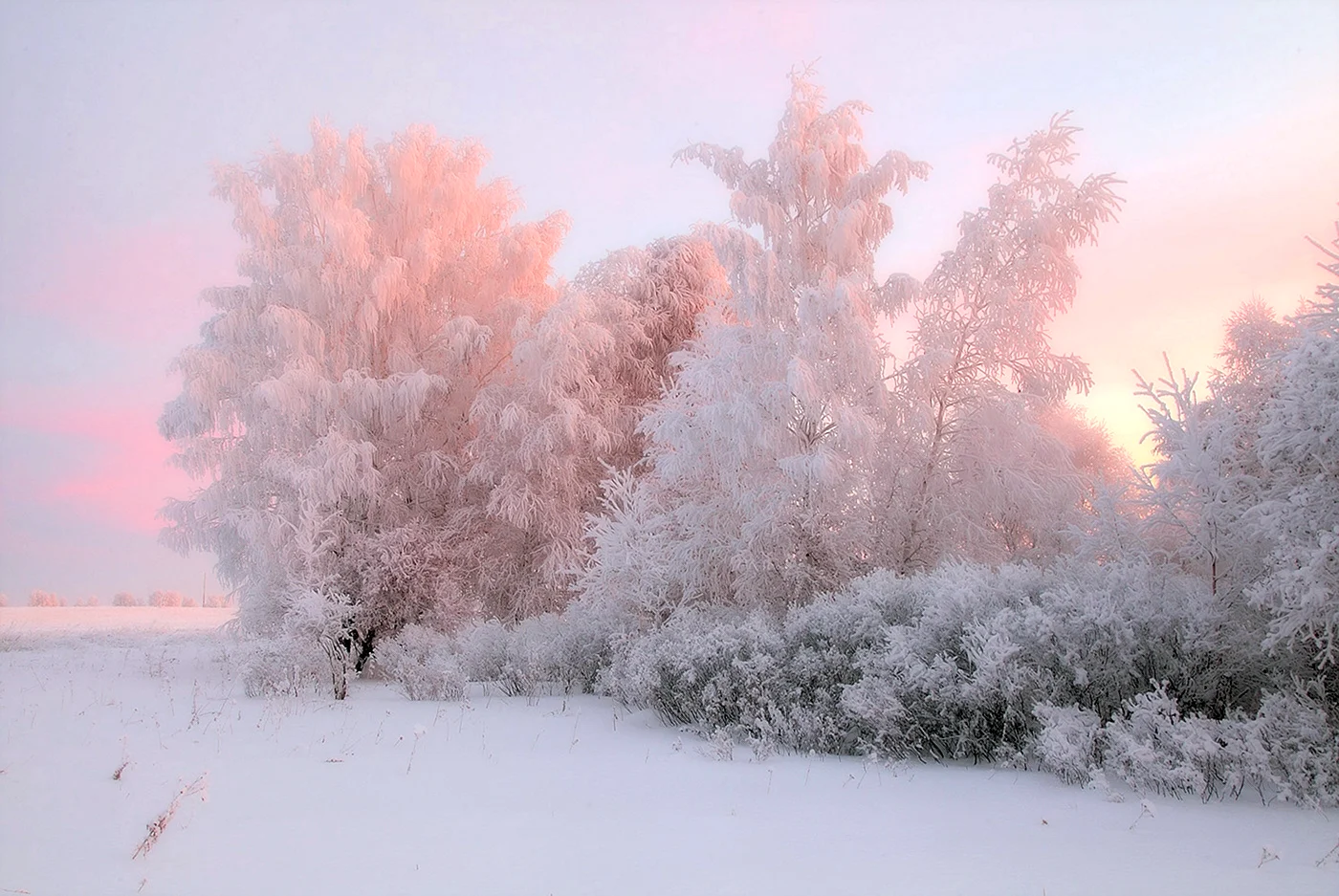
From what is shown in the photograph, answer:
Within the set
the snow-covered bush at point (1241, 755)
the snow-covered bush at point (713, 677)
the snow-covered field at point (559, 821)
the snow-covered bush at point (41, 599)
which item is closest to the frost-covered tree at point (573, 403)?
the snow-covered bush at point (713, 677)

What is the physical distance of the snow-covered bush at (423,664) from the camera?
10.6 meters

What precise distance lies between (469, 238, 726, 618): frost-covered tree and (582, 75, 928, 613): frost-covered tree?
163 inches

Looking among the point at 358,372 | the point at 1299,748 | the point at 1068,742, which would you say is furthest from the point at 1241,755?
the point at 358,372

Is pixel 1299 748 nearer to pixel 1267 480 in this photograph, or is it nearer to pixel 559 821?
pixel 1267 480

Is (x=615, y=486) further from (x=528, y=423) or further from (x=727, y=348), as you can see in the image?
(x=528, y=423)

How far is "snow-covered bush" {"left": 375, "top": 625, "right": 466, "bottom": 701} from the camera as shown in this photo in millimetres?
10570

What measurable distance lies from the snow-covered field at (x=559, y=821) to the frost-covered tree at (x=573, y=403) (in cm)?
838

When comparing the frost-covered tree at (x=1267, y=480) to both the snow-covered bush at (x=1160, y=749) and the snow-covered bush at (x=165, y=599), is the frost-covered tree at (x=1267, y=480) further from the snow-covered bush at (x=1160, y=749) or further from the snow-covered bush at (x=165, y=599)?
the snow-covered bush at (x=165, y=599)

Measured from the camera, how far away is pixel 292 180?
54.7ft

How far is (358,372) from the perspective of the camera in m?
16.3

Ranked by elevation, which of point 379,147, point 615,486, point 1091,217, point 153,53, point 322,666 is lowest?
point 322,666

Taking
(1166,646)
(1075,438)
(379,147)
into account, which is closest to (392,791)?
(1166,646)

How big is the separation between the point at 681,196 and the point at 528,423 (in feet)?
17.2

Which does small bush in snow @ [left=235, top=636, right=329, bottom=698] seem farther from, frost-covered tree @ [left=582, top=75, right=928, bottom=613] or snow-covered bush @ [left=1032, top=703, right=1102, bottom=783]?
snow-covered bush @ [left=1032, top=703, right=1102, bottom=783]
